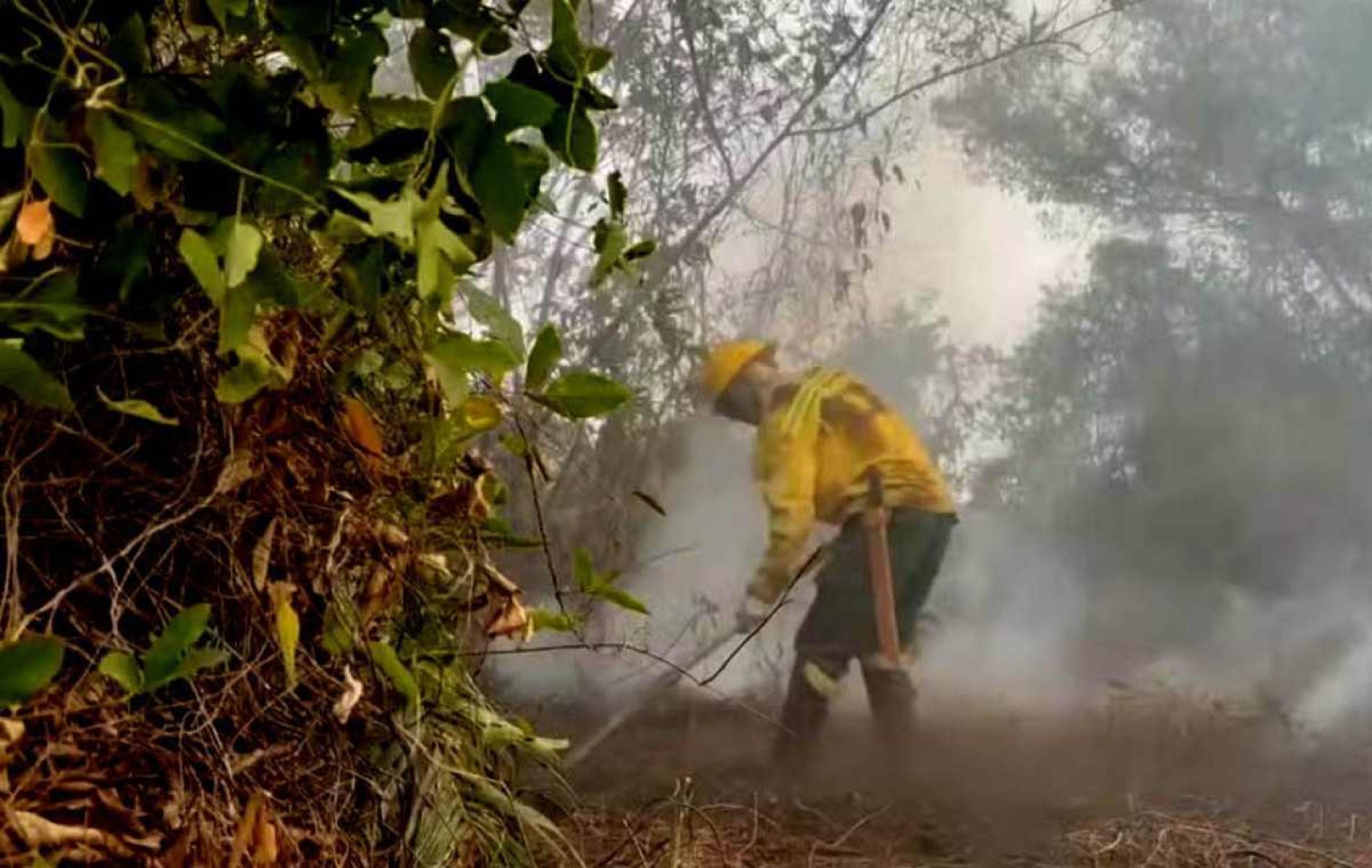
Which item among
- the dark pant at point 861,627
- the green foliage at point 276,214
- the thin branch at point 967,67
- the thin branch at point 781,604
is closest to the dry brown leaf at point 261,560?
the green foliage at point 276,214

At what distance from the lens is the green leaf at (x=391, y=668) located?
44 centimetres

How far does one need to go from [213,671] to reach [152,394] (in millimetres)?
81

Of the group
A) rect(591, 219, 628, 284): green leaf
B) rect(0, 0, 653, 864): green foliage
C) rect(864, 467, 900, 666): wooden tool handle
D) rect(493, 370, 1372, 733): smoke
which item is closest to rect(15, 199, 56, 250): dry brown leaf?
rect(0, 0, 653, 864): green foliage

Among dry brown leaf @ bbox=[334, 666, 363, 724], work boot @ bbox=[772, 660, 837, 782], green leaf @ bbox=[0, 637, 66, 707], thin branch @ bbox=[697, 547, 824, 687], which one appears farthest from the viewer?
work boot @ bbox=[772, 660, 837, 782]

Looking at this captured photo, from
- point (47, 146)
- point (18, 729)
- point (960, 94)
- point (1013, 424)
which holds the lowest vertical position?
point (18, 729)

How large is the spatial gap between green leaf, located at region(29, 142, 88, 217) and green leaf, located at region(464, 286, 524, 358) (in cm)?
21

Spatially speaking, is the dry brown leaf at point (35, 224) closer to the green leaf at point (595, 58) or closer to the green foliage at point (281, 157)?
the green foliage at point (281, 157)

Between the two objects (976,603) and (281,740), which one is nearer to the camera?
(281,740)

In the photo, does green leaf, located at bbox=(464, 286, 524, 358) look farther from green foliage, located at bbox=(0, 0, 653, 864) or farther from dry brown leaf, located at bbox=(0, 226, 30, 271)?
dry brown leaf, located at bbox=(0, 226, 30, 271)

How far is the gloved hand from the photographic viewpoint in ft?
5.89

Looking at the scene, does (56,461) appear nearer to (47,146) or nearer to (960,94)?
(47,146)

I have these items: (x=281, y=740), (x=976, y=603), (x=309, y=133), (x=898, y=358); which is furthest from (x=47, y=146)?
(x=976, y=603)

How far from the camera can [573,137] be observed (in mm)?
406

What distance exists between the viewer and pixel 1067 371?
201cm
